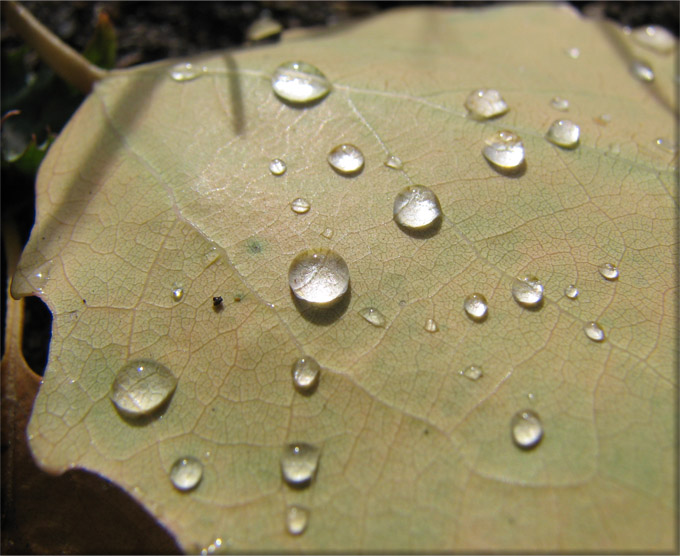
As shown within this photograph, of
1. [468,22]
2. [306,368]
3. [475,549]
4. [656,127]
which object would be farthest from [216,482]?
[468,22]

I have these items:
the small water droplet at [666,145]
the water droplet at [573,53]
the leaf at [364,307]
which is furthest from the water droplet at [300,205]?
the water droplet at [573,53]

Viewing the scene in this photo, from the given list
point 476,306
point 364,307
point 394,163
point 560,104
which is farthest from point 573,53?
point 364,307

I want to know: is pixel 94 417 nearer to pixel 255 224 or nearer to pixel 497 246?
pixel 255 224

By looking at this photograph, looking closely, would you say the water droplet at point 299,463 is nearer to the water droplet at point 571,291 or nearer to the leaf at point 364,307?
the leaf at point 364,307

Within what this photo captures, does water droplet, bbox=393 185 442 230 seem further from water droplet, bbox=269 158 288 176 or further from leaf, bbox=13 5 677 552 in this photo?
water droplet, bbox=269 158 288 176

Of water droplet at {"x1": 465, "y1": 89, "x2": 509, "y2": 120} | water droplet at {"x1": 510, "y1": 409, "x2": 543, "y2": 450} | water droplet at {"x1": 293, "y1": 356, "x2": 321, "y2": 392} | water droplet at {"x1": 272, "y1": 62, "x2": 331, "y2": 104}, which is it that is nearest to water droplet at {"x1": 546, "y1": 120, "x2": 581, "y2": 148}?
water droplet at {"x1": 465, "y1": 89, "x2": 509, "y2": 120}

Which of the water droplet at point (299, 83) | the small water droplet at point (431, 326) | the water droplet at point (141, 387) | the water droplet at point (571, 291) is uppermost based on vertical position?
the water droplet at point (299, 83)
